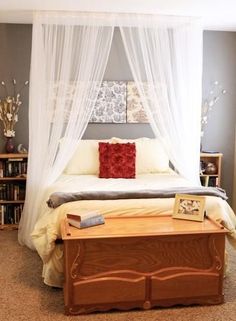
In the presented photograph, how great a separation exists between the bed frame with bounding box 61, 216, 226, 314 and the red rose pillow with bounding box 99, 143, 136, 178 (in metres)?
1.44

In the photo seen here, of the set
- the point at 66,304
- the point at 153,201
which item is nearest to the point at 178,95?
the point at 153,201

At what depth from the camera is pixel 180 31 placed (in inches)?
154

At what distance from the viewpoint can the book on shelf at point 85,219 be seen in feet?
8.89

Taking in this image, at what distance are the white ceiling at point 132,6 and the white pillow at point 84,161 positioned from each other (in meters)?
1.47

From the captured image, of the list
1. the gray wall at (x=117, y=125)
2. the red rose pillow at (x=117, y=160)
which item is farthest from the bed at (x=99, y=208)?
the gray wall at (x=117, y=125)

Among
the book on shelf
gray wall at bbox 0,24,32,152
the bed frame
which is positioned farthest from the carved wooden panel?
gray wall at bbox 0,24,32,152

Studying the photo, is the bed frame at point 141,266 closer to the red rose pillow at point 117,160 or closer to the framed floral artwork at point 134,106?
the red rose pillow at point 117,160

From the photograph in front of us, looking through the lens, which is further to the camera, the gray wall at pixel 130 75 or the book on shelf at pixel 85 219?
the gray wall at pixel 130 75

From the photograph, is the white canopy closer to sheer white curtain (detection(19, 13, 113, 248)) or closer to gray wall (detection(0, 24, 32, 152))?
sheer white curtain (detection(19, 13, 113, 248))

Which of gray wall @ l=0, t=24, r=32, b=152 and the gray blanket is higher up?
gray wall @ l=0, t=24, r=32, b=152

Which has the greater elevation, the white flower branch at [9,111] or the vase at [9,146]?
the white flower branch at [9,111]

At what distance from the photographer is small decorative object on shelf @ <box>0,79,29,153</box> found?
4496 mm

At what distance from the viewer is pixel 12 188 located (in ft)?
14.8

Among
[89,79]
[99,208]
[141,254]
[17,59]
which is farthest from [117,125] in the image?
[141,254]
